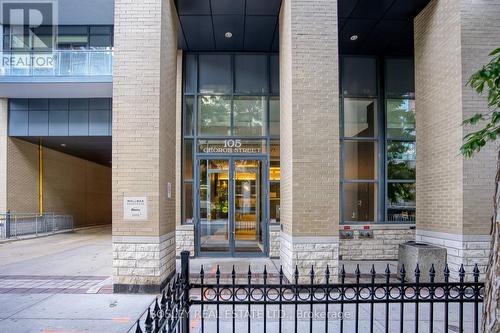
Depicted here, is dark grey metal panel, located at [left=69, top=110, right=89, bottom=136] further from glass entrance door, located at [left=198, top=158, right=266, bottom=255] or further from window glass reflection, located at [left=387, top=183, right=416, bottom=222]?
window glass reflection, located at [left=387, top=183, right=416, bottom=222]

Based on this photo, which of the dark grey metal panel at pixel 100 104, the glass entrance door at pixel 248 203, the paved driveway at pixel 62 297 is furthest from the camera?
the dark grey metal panel at pixel 100 104

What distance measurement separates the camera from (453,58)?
7355 millimetres

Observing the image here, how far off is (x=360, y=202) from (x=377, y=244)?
4.42ft

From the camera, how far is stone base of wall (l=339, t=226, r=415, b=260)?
33.0ft

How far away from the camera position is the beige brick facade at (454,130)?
22.8 feet

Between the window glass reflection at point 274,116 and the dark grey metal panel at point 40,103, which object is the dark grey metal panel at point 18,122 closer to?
the dark grey metal panel at point 40,103

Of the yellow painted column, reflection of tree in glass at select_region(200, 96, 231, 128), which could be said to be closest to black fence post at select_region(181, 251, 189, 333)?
reflection of tree in glass at select_region(200, 96, 231, 128)

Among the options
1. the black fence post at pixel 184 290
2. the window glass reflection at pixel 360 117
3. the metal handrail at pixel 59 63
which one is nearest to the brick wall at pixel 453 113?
the window glass reflection at pixel 360 117

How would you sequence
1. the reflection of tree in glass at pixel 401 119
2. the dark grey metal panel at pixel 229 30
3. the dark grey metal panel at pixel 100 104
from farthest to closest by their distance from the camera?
the dark grey metal panel at pixel 100 104 < the reflection of tree in glass at pixel 401 119 < the dark grey metal panel at pixel 229 30

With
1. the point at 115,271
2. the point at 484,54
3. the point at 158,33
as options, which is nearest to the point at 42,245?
the point at 115,271

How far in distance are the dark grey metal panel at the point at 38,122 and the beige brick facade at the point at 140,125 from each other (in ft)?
36.0

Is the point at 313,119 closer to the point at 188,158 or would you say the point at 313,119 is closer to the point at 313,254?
the point at 313,254

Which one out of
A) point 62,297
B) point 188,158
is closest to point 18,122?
point 188,158

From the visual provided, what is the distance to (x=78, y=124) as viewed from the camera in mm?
15531
